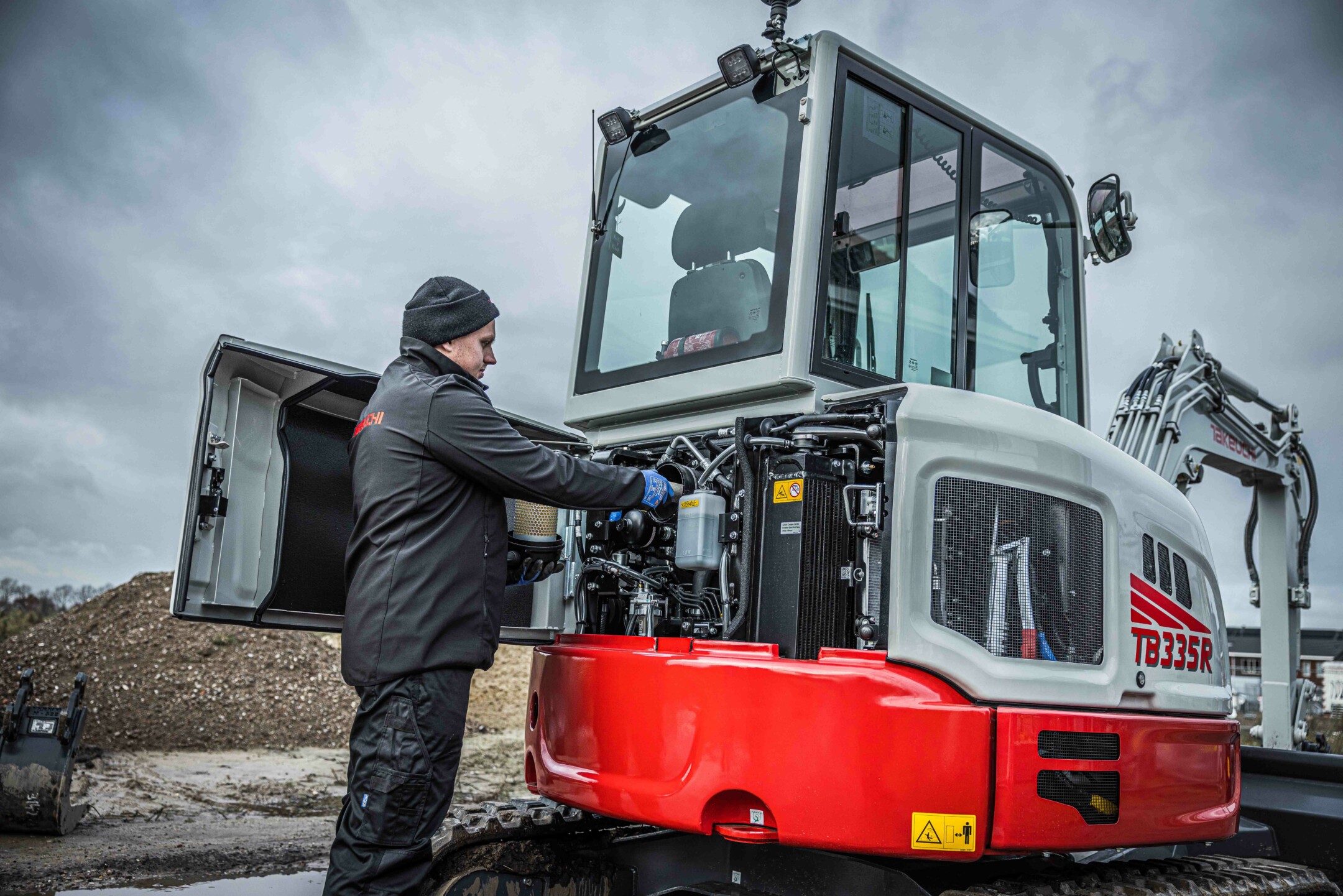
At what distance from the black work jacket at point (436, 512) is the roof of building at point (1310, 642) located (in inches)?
366

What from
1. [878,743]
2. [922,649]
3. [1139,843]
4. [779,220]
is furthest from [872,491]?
[1139,843]

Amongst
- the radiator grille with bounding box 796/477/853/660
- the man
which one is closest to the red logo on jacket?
the man

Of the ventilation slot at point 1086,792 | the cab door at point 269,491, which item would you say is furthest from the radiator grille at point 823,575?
the cab door at point 269,491

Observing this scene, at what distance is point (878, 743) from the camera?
2.71 meters

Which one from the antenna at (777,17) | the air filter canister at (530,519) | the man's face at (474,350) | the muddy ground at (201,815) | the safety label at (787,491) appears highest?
the antenna at (777,17)

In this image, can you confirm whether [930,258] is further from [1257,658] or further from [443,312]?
[1257,658]

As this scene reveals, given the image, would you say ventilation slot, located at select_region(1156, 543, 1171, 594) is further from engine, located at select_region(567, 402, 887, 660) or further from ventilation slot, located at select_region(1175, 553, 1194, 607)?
engine, located at select_region(567, 402, 887, 660)

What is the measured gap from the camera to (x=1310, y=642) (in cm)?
1149

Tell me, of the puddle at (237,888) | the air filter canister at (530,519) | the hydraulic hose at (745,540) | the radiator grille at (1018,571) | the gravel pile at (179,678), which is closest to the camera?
the radiator grille at (1018,571)

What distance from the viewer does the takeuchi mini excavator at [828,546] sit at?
2.83 meters

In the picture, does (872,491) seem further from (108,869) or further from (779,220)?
(108,869)

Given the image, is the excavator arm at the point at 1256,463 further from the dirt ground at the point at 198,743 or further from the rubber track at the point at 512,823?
the dirt ground at the point at 198,743

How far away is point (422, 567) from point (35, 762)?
442cm

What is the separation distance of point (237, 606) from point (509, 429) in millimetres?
1247
